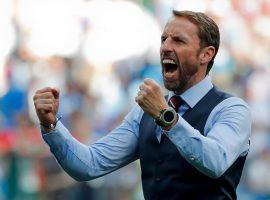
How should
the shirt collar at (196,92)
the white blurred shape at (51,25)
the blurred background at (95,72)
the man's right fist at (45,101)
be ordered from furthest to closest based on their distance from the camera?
1. the white blurred shape at (51,25)
2. the blurred background at (95,72)
3. the shirt collar at (196,92)
4. the man's right fist at (45,101)

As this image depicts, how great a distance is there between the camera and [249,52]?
41.6 feet

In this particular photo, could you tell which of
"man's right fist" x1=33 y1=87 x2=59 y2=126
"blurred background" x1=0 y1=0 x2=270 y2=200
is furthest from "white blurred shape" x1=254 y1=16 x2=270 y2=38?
"man's right fist" x1=33 y1=87 x2=59 y2=126

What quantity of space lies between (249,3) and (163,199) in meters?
9.02

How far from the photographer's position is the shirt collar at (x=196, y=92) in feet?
14.3

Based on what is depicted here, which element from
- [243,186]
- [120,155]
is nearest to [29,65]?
[243,186]

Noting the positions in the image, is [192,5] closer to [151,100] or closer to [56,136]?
[56,136]

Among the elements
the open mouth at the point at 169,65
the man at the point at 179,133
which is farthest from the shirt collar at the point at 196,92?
the open mouth at the point at 169,65

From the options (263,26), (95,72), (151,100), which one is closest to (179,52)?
(151,100)

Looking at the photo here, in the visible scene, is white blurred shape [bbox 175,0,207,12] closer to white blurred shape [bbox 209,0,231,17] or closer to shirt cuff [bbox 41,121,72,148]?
white blurred shape [bbox 209,0,231,17]

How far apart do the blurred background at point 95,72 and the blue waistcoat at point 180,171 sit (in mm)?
6065

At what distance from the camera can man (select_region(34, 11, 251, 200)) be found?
12.8 feet

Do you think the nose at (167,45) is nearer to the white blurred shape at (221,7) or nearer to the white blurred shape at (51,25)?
the white blurred shape at (51,25)

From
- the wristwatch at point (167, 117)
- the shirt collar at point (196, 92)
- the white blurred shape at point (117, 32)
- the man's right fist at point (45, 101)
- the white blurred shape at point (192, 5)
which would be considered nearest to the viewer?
the wristwatch at point (167, 117)

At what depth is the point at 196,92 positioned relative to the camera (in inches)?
173
